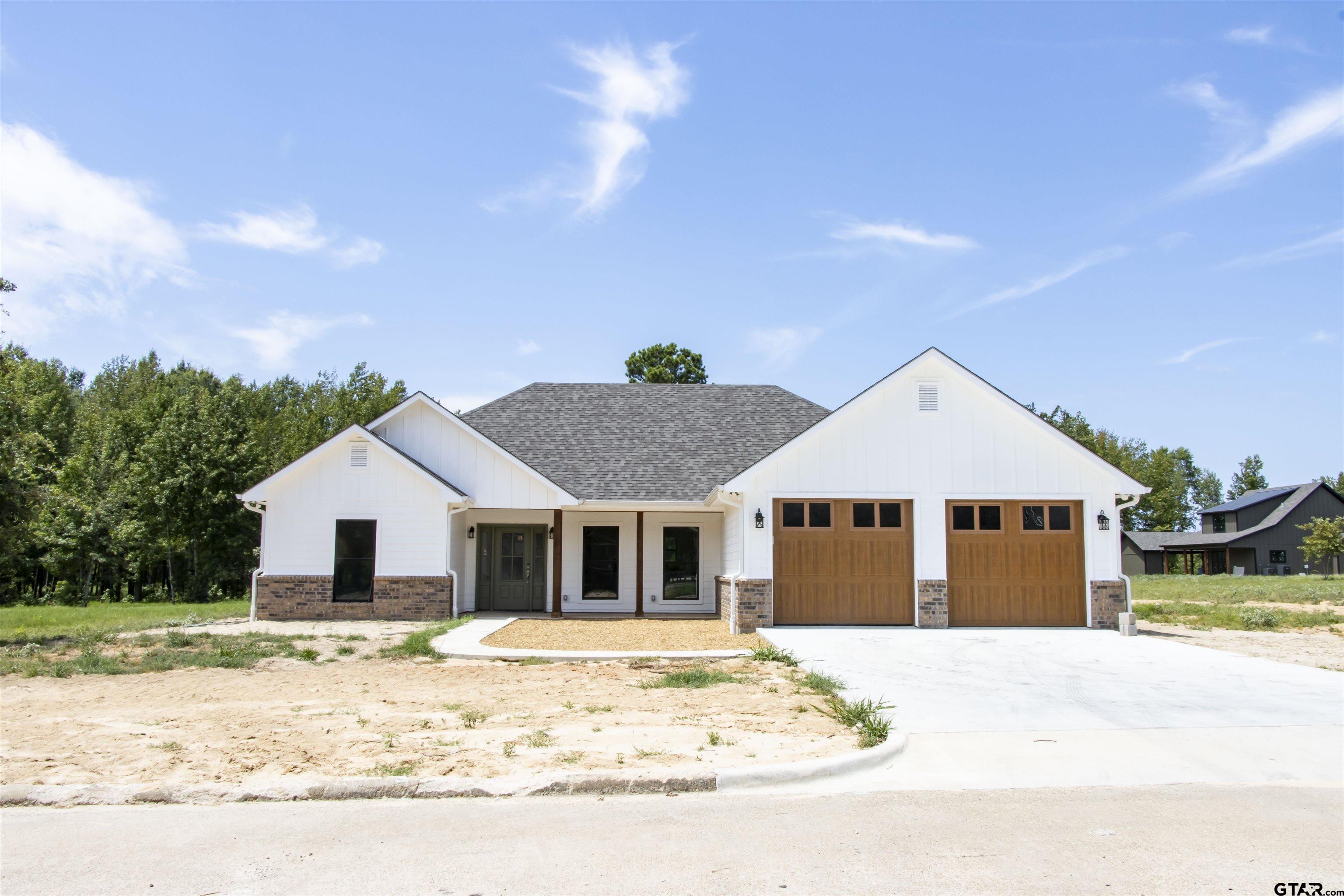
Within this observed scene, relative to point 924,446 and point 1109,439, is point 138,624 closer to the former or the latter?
point 924,446

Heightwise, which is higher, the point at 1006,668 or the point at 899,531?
the point at 899,531

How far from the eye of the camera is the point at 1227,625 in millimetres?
18469

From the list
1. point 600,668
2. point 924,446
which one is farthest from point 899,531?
point 600,668

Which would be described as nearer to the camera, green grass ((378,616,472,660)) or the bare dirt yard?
the bare dirt yard

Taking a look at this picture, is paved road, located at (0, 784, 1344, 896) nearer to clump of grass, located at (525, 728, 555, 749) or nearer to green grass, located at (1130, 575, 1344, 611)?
clump of grass, located at (525, 728, 555, 749)

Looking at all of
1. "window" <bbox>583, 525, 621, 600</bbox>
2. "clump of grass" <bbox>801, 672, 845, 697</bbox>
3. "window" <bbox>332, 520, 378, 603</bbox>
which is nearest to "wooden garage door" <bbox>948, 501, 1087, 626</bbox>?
"clump of grass" <bbox>801, 672, 845, 697</bbox>

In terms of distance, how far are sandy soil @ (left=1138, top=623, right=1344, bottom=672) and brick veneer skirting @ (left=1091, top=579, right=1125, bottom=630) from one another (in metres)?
0.55

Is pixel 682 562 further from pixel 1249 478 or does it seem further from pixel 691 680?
pixel 1249 478

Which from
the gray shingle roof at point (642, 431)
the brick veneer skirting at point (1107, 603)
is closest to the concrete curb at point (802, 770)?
the brick veneer skirting at point (1107, 603)

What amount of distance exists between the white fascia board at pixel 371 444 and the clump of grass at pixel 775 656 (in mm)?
8646

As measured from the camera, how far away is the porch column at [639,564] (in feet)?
67.8

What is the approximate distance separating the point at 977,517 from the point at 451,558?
11.0 metres

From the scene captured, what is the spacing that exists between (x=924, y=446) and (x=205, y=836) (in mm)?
14244

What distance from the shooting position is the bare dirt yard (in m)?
6.56
